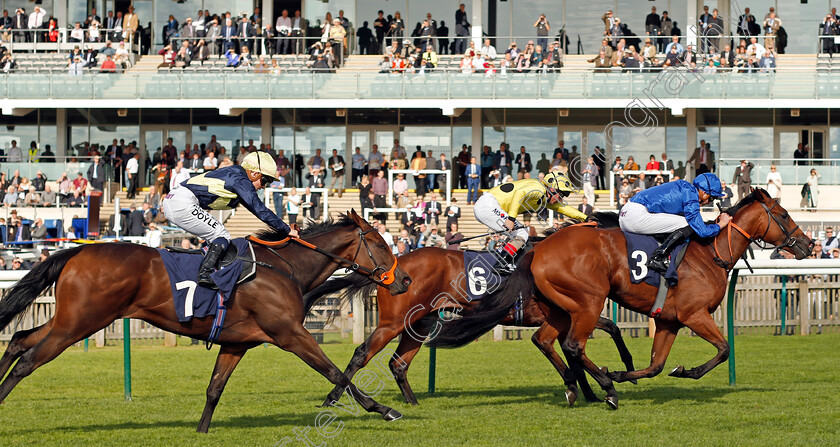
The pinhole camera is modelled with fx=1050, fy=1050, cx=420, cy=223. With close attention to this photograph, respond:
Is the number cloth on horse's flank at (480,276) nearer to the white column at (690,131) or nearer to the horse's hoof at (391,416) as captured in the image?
the horse's hoof at (391,416)

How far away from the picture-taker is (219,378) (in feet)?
23.3

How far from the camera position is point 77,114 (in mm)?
28000

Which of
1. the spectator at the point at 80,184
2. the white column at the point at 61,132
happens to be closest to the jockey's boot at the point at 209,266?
the spectator at the point at 80,184

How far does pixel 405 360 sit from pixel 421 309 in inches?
17.7

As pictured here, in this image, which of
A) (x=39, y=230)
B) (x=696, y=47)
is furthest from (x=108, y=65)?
(x=696, y=47)

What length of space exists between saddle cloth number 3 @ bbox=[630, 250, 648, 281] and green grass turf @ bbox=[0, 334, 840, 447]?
1.00 meters

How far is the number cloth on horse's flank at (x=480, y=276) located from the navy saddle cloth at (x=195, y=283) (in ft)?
7.77

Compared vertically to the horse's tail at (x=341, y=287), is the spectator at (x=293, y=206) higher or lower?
higher

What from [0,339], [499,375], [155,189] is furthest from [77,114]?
[499,375]

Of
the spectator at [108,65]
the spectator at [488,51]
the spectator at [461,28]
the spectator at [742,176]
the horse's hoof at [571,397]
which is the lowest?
the horse's hoof at [571,397]

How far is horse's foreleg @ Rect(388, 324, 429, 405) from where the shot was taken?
8.50 meters

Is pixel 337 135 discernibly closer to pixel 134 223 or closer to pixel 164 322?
pixel 134 223

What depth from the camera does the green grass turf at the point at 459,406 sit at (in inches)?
262

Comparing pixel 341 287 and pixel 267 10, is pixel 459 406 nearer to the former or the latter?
pixel 341 287
